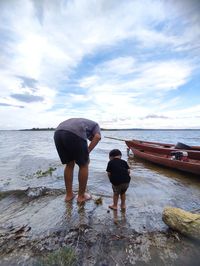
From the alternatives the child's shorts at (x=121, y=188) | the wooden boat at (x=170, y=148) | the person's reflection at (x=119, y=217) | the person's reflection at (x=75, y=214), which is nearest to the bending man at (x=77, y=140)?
the person's reflection at (x=75, y=214)

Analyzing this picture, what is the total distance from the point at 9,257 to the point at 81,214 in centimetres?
141

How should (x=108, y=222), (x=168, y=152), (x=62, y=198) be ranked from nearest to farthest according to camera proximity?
(x=108, y=222), (x=62, y=198), (x=168, y=152)

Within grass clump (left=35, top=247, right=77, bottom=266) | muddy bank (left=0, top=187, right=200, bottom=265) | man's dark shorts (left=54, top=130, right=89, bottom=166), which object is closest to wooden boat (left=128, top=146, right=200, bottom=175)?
muddy bank (left=0, top=187, right=200, bottom=265)

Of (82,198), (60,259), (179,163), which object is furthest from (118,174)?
(179,163)

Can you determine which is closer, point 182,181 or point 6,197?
point 6,197

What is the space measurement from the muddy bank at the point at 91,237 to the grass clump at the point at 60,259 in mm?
→ 87

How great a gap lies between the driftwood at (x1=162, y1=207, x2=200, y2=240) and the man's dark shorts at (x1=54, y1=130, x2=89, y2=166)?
1.68 metres

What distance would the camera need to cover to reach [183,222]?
3.23 m

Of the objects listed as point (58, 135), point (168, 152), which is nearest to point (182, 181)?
point (168, 152)

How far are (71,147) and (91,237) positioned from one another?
5.17ft

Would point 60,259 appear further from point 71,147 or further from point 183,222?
point 71,147

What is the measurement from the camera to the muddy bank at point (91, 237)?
270 cm

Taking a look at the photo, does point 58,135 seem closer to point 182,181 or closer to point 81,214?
point 81,214

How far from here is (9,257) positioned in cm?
272
